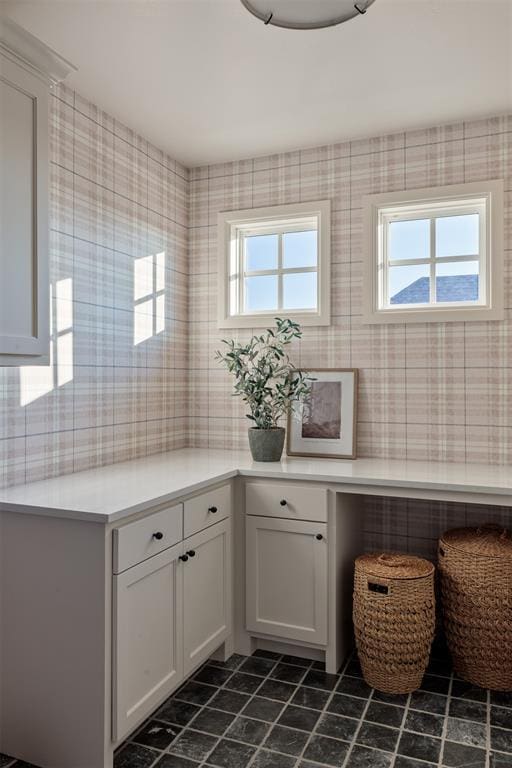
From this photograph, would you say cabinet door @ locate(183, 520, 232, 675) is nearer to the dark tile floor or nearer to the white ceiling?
the dark tile floor

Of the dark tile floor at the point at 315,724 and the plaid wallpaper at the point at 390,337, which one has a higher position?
the plaid wallpaper at the point at 390,337

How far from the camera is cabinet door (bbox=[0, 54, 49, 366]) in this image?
1896 mm

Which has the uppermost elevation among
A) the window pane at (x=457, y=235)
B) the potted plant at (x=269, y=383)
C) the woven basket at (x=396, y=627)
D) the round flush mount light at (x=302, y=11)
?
the round flush mount light at (x=302, y=11)

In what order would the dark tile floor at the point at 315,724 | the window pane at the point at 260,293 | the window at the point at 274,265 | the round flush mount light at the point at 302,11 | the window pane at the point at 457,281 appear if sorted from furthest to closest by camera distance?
the window pane at the point at 260,293 < the window at the point at 274,265 < the window pane at the point at 457,281 < the dark tile floor at the point at 315,724 < the round flush mount light at the point at 302,11

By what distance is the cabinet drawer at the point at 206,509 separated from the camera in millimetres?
2373

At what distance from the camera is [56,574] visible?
1.96 m

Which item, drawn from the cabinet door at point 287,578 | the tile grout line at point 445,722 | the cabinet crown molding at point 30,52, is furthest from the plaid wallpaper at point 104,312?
the tile grout line at point 445,722

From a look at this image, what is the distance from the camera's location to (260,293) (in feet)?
11.7

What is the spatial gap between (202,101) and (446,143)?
1.26 m

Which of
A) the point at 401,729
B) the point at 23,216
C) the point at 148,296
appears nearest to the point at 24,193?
the point at 23,216

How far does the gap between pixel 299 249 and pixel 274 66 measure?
1156 mm

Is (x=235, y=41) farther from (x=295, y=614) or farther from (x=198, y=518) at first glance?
(x=295, y=614)

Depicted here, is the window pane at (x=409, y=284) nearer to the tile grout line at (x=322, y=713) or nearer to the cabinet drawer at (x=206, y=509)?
the cabinet drawer at (x=206, y=509)

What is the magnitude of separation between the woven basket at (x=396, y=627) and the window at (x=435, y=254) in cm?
133
